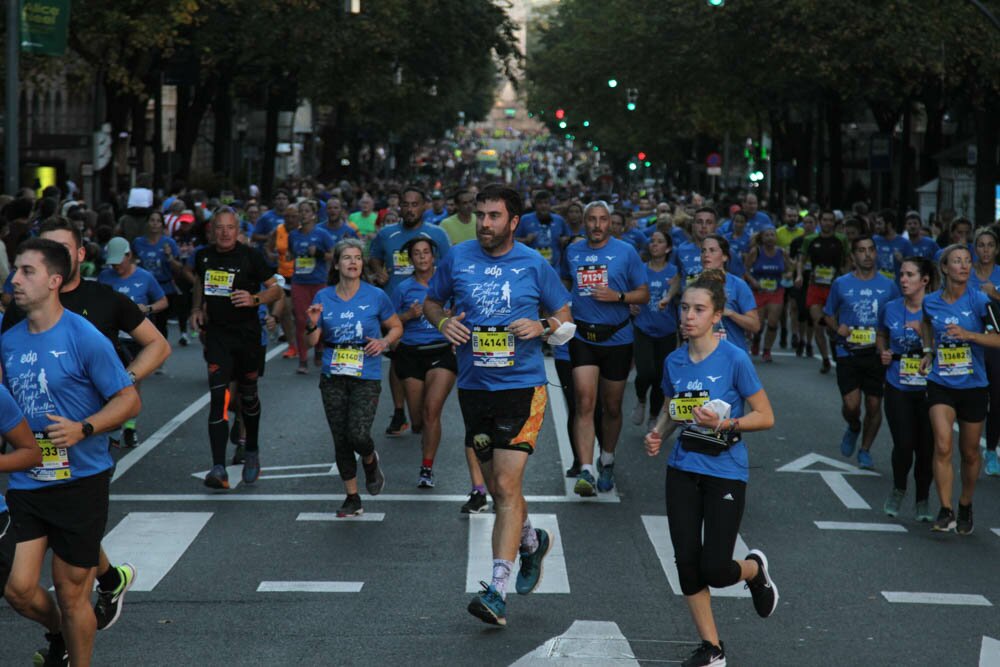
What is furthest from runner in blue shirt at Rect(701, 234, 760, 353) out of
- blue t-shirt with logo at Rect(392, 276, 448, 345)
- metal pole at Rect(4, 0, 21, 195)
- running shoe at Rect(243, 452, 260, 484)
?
metal pole at Rect(4, 0, 21, 195)

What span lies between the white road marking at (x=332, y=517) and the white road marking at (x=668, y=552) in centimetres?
165

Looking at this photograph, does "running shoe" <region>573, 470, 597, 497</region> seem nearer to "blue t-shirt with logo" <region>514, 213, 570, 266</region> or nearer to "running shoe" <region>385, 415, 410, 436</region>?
"running shoe" <region>385, 415, 410, 436</region>

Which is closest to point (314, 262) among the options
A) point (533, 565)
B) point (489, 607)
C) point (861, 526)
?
point (861, 526)

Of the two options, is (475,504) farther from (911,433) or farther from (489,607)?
(489,607)

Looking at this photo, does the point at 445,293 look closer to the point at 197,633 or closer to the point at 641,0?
the point at 197,633

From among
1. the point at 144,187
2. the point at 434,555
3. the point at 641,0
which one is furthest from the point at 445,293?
the point at 641,0

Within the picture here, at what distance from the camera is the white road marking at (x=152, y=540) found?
369 inches

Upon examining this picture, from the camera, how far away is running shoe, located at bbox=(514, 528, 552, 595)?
28.3ft

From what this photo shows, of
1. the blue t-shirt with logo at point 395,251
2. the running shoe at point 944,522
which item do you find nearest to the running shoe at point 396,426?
the blue t-shirt with logo at point 395,251

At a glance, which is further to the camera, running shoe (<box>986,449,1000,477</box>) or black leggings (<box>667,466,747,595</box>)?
running shoe (<box>986,449,1000,477</box>)

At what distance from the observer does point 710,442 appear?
7.35 metres

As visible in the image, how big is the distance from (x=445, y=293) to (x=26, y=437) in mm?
2978

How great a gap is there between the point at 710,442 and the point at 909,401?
157 inches

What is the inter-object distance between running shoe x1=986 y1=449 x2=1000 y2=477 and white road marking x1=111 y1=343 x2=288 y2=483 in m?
6.33
